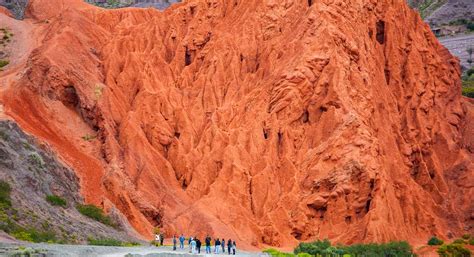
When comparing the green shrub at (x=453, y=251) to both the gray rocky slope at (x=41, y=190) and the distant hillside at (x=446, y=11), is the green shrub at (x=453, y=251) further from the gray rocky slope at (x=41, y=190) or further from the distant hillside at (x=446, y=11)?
the distant hillside at (x=446, y=11)

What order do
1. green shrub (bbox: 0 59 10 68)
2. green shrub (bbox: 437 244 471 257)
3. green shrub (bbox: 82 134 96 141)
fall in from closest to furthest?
green shrub (bbox: 437 244 471 257) → green shrub (bbox: 82 134 96 141) → green shrub (bbox: 0 59 10 68)

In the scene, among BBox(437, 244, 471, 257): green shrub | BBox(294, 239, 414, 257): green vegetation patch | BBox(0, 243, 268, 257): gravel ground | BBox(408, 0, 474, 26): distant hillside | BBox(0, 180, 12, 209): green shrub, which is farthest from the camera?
BBox(408, 0, 474, 26): distant hillside

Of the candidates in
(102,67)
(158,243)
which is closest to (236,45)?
(102,67)

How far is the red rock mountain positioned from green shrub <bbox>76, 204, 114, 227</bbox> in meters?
1.55

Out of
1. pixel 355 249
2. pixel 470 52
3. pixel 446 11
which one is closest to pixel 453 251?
pixel 355 249

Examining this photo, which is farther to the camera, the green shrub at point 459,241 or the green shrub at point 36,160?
the green shrub at point 459,241

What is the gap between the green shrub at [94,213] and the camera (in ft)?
165

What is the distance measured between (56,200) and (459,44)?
108 m

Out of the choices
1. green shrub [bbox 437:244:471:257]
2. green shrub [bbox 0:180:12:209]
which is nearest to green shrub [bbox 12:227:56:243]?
green shrub [bbox 0:180:12:209]

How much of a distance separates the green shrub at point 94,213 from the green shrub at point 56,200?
4.05 feet

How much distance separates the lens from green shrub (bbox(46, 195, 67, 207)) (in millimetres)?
48375

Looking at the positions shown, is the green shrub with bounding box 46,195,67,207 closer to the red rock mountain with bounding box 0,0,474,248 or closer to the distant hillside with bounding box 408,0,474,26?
the red rock mountain with bounding box 0,0,474,248

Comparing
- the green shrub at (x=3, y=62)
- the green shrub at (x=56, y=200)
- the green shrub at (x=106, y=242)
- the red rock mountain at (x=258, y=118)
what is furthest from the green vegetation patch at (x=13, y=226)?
the green shrub at (x=3, y=62)

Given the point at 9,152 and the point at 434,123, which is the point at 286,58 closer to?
the point at 434,123
